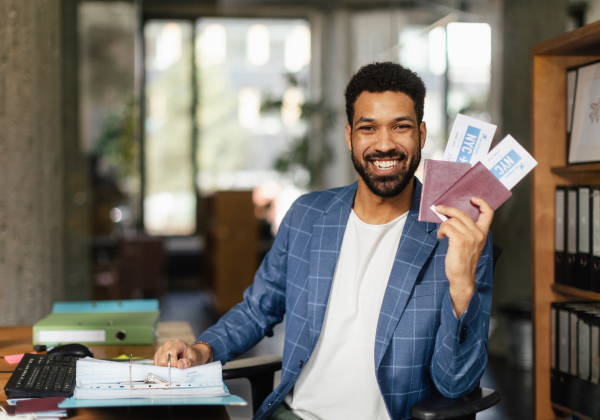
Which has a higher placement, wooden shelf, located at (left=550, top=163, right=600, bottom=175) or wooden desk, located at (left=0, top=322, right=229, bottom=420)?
wooden shelf, located at (left=550, top=163, right=600, bottom=175)

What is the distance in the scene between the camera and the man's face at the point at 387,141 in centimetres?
143

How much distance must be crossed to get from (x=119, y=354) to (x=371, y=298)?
2.27 feet

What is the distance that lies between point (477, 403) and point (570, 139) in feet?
4.58

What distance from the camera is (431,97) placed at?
5090 millimetres

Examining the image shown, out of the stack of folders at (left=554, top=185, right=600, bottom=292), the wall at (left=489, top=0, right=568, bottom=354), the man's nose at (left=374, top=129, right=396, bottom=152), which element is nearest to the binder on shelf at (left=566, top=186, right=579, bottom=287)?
the stack of folders at (left=554, top=185, right=600, bottom=292)

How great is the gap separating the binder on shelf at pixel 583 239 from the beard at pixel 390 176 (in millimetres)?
943

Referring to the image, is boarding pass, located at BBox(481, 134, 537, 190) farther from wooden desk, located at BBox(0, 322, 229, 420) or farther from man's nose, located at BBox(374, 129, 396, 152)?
wooden desk, located at BBox(0, 322, 229, 420)

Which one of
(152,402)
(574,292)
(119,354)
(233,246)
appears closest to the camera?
(152,402)

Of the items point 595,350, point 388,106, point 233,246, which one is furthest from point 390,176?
point 233,246

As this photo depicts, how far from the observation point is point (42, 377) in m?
1.21

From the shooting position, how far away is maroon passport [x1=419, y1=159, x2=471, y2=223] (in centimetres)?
116

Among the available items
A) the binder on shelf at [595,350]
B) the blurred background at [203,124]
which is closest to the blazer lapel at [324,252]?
the blurred background at [203,124]

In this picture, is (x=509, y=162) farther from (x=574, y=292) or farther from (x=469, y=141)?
(x=574, y=292)

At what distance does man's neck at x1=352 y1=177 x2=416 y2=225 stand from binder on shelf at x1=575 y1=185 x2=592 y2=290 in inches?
34.1
